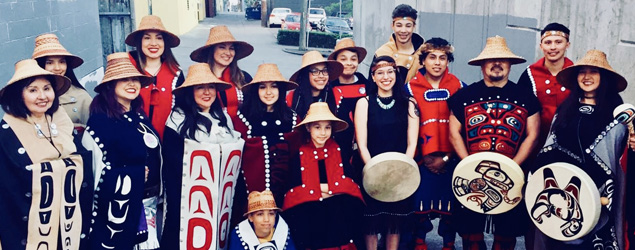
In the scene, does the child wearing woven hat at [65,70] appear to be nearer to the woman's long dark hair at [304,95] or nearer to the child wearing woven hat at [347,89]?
the woman's long dark hair at [304,95]

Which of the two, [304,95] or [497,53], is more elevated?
[497,53]

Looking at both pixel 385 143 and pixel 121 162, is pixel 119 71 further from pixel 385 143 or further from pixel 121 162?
pixel 385 143

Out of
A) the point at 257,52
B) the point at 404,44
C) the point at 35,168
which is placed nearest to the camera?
the point at 35,168

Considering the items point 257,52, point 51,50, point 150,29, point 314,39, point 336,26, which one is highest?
point 150,29

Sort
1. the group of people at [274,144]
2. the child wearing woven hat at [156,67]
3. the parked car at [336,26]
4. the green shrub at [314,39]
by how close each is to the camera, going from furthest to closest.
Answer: the parked car at [336,26]
the green shrub at [314,39]
the child wearing woven hat at [156,67]
the group of people at [274,144]

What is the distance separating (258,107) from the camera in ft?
16.3

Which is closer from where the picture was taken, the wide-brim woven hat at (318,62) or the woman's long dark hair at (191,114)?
the woman's long dark hair at (191,114)

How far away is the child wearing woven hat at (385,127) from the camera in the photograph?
16.5 feet

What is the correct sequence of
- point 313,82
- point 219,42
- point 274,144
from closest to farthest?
1. point 274,144
2. point 313,82
3. point 219,42

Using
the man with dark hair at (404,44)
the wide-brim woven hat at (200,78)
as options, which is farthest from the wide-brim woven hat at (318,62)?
the wide-brim woven hat at (200,78)

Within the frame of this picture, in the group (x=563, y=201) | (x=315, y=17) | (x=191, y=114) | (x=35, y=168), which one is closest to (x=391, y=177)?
(x=563, y=201)

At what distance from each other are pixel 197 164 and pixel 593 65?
104 inches

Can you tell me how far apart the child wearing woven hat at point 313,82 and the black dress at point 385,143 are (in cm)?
50

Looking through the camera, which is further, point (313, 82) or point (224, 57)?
point (224, 57)
